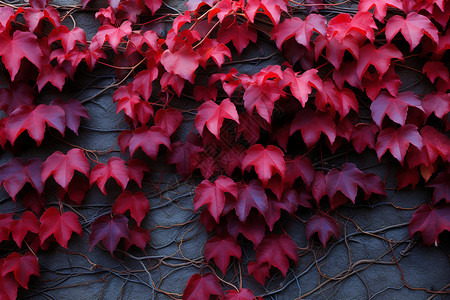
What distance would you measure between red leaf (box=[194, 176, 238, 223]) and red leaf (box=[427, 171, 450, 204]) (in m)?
0.98

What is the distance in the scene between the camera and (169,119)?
180cm

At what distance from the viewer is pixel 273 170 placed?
167 centimetres

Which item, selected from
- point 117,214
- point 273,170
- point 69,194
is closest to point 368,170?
point 273,170

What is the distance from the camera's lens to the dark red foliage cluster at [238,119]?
5.50 feet

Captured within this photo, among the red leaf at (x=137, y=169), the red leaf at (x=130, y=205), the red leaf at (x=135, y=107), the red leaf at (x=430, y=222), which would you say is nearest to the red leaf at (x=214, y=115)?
the red leaf at (x=135, y=107)

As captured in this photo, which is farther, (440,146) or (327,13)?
(327,13)

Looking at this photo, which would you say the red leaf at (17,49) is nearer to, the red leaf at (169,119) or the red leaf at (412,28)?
the red leaf at (169,119)

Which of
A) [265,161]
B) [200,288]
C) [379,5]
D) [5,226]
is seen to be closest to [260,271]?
[200,288]

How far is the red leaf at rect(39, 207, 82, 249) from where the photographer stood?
5.75 ft

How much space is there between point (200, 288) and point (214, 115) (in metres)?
0.84

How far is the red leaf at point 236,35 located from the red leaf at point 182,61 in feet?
0.71

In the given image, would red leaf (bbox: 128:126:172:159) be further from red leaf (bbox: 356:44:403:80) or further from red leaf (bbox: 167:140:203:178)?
red leaf (bbox: 356:44:403:80)

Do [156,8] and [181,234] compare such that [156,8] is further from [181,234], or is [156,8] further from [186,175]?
[181,234]

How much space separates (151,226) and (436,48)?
169 cm
